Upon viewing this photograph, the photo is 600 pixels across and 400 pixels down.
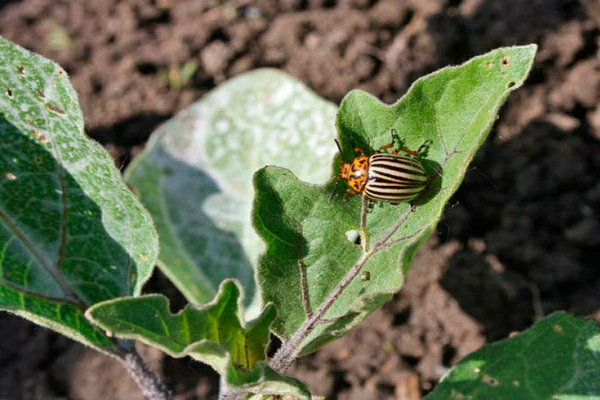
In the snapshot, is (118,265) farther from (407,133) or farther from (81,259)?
(407,133)

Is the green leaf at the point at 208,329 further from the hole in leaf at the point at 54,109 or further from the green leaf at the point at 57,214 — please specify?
the hole in leaf at the point at 54,109

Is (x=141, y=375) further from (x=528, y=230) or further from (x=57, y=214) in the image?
(x=528, y=230)

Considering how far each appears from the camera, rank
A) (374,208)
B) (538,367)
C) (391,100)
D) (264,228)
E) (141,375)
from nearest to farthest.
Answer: (264,228), (374,208), (538,367), (141,375), (391,100)

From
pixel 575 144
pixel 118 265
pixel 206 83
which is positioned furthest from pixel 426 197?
pixel 206 83

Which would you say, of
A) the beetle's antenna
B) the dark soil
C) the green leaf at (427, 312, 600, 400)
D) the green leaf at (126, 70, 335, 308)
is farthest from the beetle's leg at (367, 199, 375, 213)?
the dark soil

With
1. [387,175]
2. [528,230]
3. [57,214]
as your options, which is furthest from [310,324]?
[528,230]

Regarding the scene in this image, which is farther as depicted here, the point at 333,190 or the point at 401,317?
the point at 401,317
